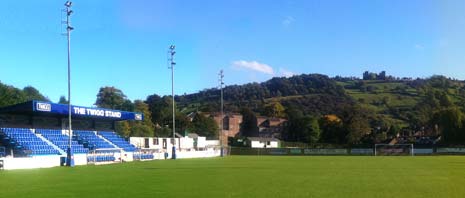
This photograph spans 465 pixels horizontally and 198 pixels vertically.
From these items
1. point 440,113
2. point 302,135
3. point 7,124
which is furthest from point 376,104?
point 7,124

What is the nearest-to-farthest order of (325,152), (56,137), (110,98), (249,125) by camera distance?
(56,137), (325,152), (110,98), (249,125)

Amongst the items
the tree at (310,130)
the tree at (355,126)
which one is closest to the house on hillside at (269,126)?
the tree at (310,130)

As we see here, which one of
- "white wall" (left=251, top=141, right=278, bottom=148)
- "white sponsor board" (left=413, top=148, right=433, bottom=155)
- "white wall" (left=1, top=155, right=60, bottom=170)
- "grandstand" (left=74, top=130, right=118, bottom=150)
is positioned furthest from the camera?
"white wall" (left=251, top=141, right=278, bottom=148)

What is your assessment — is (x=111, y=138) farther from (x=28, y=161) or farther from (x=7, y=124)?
(x=28, y=161)

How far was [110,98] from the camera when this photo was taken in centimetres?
12694

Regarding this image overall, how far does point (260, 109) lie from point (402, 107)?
5233 centimetres

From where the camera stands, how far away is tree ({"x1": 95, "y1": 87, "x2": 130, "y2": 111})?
125812mm

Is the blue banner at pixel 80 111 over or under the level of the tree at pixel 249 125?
over

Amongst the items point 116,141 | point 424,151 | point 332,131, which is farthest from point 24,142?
point 332,131

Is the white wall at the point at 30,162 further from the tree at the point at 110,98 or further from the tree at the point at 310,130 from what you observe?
the tree at the point at 310,130

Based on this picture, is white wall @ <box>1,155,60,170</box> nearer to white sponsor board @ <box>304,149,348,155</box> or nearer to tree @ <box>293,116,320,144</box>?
white sponsor board @ <box>304,149,348,155</box>

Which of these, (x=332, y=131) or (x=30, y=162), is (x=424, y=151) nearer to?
(x=332, y=131)

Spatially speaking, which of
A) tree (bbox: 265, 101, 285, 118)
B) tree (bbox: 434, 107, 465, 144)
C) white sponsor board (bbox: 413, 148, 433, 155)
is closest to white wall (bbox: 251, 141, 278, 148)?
tree (bbox: 434, 107, 465, 144)

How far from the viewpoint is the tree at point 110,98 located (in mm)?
125812
